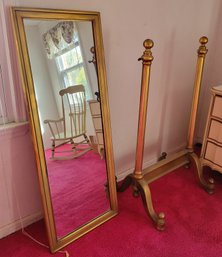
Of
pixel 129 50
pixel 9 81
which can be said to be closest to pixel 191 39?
pixel 129 50

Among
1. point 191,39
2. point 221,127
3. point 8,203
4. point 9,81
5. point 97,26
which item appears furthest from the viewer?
point 191,39

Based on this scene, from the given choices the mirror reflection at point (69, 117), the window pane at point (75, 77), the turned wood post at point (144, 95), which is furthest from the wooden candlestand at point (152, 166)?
the window pane at point (75, 77)

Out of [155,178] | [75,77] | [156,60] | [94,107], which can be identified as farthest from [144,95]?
[155,178]

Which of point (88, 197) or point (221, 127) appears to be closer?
point (88, 197)

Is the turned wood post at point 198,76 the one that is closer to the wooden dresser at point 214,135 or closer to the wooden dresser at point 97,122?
the wooden dresser at point 214,135

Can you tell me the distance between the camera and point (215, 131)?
1896 mm

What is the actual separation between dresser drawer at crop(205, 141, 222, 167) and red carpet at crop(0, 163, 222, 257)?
0.88ft

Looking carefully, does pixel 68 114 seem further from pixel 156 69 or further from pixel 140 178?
pixel 156 69

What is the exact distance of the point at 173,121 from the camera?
2246 millimetres

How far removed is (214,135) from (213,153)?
160 millimetres

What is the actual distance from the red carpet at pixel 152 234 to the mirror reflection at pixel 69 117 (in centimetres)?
14

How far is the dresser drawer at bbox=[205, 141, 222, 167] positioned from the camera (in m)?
1.90

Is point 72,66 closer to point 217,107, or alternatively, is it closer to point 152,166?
point 152,166

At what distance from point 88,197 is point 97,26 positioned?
1.10 m
